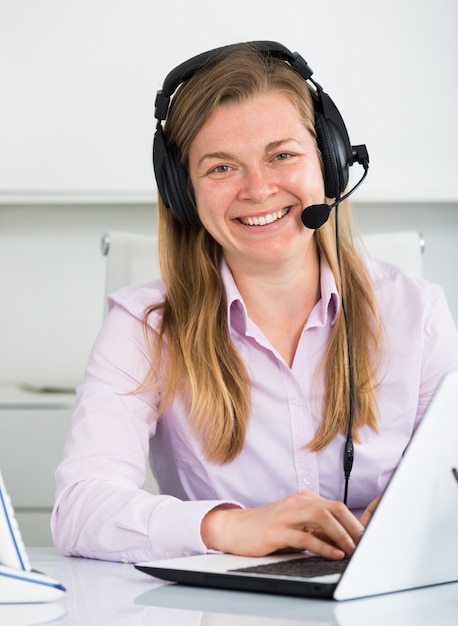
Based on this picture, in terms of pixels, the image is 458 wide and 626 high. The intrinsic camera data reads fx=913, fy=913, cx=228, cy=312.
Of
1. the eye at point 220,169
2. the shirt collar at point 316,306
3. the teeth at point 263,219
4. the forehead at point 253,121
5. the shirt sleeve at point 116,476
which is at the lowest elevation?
the shirt sleeve at point 116,476

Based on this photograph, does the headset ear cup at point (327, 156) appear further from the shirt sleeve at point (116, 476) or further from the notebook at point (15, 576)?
the notebook at point (15, 576)

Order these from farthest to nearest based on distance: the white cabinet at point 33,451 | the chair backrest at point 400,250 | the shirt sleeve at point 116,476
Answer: the white cabinet at point 33,451 → the chair backrest at point 400,250 → the shirt sleeve at point 116,476

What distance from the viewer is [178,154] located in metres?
1.39

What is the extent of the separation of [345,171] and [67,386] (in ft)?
4.70

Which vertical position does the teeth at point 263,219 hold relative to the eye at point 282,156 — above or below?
below

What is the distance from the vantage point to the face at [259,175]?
4.38ft

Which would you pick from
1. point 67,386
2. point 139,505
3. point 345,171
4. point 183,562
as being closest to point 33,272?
point 67,386

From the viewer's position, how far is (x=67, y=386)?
2564mm

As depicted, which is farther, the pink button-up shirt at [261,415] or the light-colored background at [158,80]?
the light-colored background at [158,80]

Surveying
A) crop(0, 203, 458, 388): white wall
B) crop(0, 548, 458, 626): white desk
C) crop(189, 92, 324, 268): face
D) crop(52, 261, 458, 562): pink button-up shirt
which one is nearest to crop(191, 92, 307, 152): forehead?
crop(189, 92, 324, 268): face

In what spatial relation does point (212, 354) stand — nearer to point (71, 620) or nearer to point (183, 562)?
point (183, 562)

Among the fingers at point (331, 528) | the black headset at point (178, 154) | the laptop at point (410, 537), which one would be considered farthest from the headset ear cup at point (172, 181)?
the laptop at point (410, 537)

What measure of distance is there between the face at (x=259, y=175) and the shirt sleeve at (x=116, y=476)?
212mm

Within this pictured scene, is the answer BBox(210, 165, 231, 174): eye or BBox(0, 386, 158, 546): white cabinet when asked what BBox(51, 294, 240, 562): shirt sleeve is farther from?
BBox(0, 386, 158, 546): white cabinet
